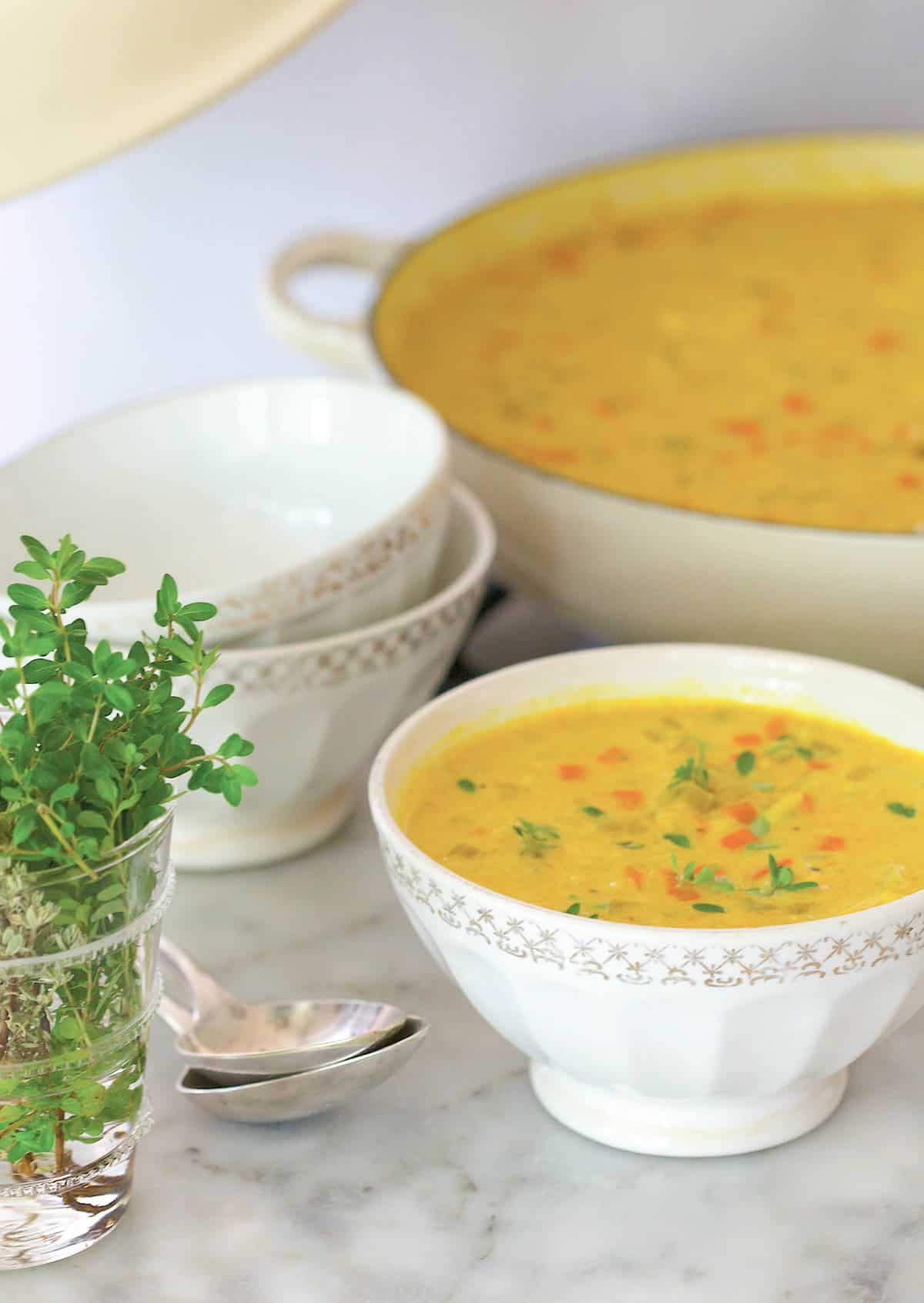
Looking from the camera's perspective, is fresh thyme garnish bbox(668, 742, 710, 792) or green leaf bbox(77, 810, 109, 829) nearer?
green leaf bbox(77, 810, 109, 829)

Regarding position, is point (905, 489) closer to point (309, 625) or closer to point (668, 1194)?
point (309, 625)

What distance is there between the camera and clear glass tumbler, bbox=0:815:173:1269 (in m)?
0.62

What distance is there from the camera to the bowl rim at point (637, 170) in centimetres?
94

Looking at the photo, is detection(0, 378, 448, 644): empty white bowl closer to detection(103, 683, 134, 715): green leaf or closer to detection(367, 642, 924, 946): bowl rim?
detection(367, 642, 924, 946): bowl rim

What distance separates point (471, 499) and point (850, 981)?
46 cm

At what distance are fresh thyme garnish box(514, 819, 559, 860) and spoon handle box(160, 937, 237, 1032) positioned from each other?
18 centimetres

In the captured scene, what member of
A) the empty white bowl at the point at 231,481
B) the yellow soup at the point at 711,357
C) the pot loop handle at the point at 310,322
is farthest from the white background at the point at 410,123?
the empty white bowl at the point at 231,481

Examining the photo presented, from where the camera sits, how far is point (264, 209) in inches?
60.7

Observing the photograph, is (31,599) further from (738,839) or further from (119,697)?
(738,839)

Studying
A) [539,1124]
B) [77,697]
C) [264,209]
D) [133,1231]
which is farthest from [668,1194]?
[264,209]

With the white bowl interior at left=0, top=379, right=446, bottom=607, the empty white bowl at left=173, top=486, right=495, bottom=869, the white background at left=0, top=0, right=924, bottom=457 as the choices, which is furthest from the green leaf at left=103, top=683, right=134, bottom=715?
the white background at left=0, top=0, right=924, bottom=457

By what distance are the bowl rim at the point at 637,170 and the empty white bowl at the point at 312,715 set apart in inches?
2.3

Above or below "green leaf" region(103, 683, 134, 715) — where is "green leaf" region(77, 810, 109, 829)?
below

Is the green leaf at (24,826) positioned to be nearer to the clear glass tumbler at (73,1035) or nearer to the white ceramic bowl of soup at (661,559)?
the clear glass tumbler at (73,1035)
